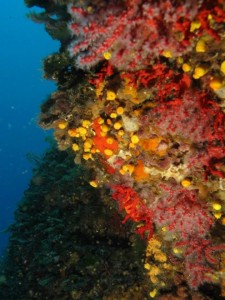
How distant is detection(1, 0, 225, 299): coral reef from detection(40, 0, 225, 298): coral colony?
0.05 ft

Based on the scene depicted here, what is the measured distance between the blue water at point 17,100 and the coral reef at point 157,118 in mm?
22846

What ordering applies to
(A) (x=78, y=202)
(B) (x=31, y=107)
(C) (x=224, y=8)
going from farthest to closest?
(B) (x=31, y=107) < (A) (x=78, y=202) < (C) (x=224, y=8)

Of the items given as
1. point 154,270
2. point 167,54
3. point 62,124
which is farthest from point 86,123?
point 154,270

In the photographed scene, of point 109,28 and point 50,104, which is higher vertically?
point 50,104

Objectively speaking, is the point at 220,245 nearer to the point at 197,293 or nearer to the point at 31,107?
the point at 197,293

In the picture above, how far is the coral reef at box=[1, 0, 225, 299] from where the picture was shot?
3.78m

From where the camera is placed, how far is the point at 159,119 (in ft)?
14.5

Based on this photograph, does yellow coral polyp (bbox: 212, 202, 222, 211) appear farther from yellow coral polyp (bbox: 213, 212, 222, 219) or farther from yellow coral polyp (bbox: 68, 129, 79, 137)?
yellow coral polyp (bbox: 68, 129, 79, 137)

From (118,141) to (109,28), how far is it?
193cm

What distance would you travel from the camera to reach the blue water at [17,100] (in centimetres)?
6456

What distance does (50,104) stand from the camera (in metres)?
5.74

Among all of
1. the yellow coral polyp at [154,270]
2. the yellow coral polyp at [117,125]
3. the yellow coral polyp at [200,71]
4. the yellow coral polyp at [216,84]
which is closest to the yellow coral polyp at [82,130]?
the yellow coral polyp at [117,125]

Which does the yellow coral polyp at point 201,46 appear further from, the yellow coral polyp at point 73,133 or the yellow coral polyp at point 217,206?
the yellow coral polyp at point 73,133

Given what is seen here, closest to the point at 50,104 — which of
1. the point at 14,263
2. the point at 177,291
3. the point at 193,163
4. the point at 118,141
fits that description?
the point at 118,141
